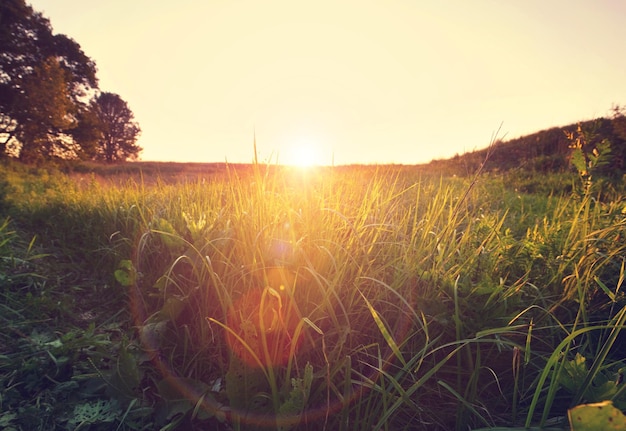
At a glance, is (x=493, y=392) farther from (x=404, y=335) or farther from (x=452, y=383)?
(x=404, y=335)

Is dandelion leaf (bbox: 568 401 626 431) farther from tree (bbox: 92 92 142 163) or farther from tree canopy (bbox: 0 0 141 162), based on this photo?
tree (bbox: 92 92 142 163)

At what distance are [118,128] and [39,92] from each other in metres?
20.4

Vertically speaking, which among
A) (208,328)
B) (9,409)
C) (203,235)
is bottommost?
(9,409)

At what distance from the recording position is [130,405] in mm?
953

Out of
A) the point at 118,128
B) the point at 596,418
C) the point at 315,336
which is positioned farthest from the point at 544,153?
the point at 118,128

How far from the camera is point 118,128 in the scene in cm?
3000

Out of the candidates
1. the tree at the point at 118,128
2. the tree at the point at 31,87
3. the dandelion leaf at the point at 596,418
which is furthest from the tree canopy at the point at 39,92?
the dandelion leaf at the point at 596,418

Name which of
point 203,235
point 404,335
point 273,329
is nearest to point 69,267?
point 203,235

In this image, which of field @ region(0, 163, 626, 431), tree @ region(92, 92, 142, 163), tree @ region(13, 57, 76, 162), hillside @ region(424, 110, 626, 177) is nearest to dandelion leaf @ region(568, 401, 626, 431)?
field @ region(0, 163, 626, 431)

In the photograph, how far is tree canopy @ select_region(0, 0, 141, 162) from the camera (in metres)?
12.2

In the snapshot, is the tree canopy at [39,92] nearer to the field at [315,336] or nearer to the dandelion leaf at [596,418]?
the field at [315,336]

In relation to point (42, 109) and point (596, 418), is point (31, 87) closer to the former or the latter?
point (42, 109)

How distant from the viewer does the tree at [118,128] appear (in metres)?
28.6

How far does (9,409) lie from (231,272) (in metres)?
0.80
